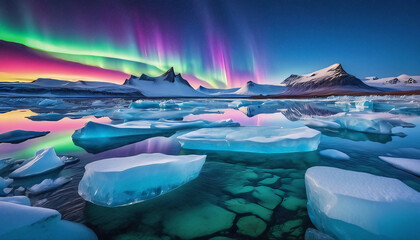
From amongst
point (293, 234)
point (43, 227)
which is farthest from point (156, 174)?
point (293, 234)

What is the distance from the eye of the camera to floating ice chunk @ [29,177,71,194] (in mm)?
2336

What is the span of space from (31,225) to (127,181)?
0.86 metres

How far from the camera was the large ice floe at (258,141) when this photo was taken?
3773 mm

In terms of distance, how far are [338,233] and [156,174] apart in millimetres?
1910

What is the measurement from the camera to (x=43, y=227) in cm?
135

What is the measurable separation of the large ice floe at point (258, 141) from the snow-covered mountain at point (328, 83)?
5477 inches

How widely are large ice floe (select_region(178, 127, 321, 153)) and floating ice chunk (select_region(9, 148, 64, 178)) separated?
236 centimetres

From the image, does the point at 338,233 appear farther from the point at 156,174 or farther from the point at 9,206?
the point at 9,206

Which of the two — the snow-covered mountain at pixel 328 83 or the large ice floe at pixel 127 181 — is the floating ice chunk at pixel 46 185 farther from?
the snow-covered mountain at pixel 328 83

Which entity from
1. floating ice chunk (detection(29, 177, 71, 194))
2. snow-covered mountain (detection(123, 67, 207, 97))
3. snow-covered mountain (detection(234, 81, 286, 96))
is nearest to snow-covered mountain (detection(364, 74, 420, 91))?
snow-covered mountain (detection(234, 81, 286, 96))

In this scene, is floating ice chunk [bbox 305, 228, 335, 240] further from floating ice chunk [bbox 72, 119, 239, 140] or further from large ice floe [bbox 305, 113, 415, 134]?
large ice floe [bbox 305, 113, 415, 134]

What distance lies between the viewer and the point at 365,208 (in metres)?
1.43

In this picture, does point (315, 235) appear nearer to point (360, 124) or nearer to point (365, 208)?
point (365, 208)

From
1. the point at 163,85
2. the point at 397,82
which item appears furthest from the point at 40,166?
the point at 397,82
